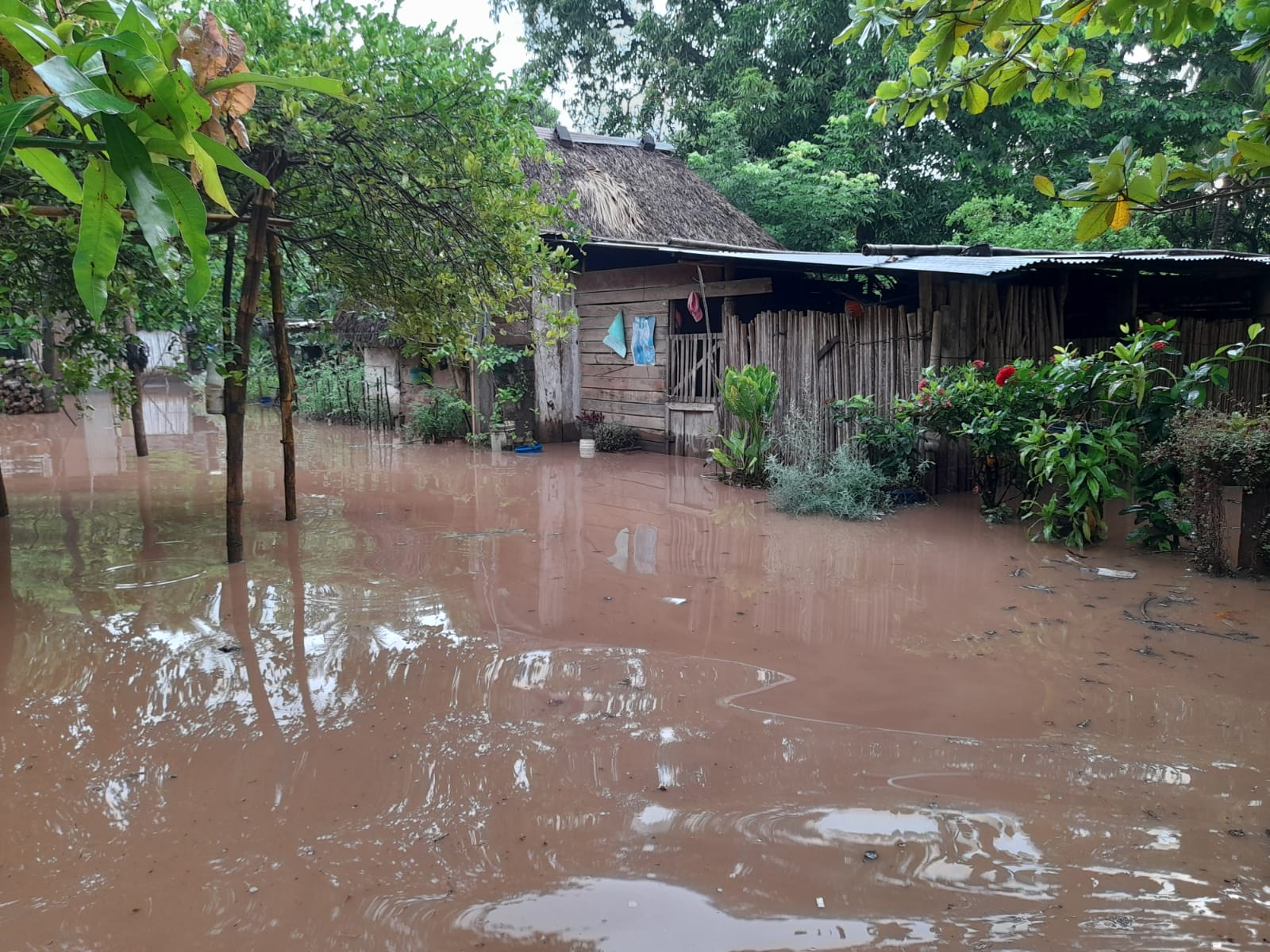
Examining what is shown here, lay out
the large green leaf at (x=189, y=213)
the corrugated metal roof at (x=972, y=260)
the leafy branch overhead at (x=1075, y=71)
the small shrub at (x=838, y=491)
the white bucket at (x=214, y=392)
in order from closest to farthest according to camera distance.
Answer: the large green leaf at (x=189, y=213), the leafy branch overhead at (x=1075, y=71), the white bucket at (x=214, y=392), the corrugated metal roof at (x=972, y=260), the small shrub at (x=838, y=491)

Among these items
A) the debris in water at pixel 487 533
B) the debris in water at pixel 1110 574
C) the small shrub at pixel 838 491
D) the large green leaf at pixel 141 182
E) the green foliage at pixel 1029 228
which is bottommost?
the debris in water at pixel 1110 574

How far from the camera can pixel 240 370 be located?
20.0ft

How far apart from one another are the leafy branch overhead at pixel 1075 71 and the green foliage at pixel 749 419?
19.8 feet

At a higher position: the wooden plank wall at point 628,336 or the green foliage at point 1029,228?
the green foliage at point 1029,228

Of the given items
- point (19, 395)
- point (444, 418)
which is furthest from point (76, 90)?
point (19, 395)

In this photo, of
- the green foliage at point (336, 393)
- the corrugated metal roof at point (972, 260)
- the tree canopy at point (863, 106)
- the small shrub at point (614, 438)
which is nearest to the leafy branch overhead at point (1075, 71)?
the corrugated metal roof at point (972, 260)

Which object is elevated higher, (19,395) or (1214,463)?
→ (19,395)

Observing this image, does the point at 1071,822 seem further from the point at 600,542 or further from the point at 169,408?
the point at 169,408

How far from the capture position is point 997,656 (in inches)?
181

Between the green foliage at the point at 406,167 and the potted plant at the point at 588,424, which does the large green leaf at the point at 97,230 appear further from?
the potted plant at the point at 588,424

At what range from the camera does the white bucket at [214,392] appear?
22.0 ft

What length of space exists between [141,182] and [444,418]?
12.9 metres

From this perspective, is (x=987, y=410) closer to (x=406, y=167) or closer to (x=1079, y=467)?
(x=1079, y=467)

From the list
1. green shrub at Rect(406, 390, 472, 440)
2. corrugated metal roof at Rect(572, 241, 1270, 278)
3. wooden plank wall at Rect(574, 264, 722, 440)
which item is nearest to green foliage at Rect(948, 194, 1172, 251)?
corrugated metal roof at Rect(572, 241, 1270, 278)
